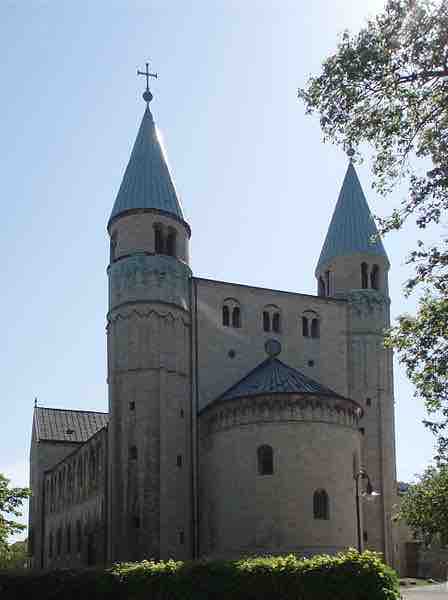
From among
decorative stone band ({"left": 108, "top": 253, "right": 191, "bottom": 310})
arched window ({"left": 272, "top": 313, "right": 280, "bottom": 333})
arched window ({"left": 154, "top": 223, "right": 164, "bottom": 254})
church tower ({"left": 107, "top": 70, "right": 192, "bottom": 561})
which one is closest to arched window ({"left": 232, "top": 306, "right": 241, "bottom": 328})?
arched window ({"left": 272, "top": 313, "right": 280, "bottom": 333})

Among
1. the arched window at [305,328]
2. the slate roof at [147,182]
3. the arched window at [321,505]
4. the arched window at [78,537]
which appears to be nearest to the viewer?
the arched window at [321,505]

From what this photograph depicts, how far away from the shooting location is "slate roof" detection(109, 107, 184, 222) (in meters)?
50.2

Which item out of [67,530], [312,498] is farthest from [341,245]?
[67,530]

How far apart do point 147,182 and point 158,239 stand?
375cm

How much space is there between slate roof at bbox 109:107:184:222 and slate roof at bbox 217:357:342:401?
412 inches

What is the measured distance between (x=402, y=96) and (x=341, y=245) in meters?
36.6

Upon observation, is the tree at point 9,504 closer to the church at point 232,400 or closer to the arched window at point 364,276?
the church at point 232,400

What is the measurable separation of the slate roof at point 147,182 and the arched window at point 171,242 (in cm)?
107

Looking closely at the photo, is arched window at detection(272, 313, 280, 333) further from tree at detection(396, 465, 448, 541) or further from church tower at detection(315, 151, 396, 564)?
tree at detection(396, 465, 448, 541)

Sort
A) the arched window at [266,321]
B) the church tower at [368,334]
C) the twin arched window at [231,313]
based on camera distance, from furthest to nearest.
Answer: the arched window at [266,321]
the church tower at [368,334]
the twin arched window at [231,313]

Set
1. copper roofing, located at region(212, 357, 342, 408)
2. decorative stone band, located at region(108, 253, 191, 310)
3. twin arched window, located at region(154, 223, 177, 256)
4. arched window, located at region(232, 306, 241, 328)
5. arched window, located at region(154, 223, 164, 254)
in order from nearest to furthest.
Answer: copper roofing, located at region(212, 357, 342, 408) → decorative stone band, located at region(108, 253, 191, 310) → arched window, located at region(154, 223, 164, 254) → twin arched window, located at region(154, 223, 177, 256) → arched window, located at region(232, 306, 241, 328)

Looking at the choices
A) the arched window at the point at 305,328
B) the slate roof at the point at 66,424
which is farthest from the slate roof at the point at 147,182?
the slate roof at the point at 66,424

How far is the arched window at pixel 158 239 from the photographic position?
49469mm

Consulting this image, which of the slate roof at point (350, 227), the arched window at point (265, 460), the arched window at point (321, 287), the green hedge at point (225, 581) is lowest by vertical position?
the green hedge at point (225, 581)
